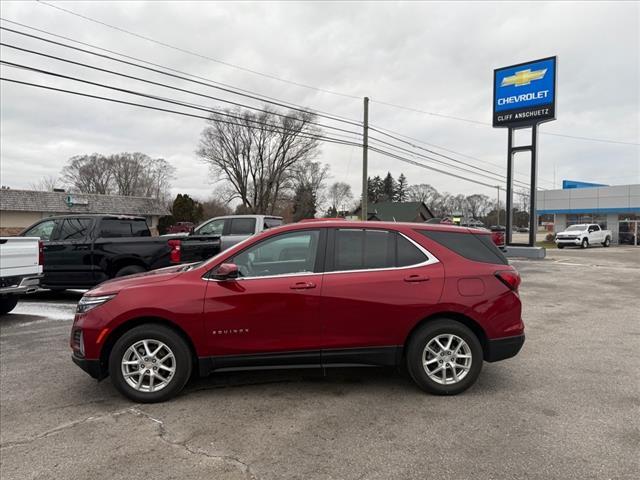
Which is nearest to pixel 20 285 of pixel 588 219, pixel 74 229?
pixel 74 229

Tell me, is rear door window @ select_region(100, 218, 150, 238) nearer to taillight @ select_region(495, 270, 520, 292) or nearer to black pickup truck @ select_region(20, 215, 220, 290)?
black pickup truck @ select_region(20, 215, 220, 290)

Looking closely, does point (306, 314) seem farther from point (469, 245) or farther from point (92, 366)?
point (92, 366)

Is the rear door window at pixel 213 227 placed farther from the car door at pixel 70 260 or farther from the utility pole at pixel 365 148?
the utility pole at pixel 365 148

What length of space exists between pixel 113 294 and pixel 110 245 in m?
5.59

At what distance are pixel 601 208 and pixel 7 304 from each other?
41469mm

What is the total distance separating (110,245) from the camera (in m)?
8.95

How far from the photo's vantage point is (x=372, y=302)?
396 centimetres

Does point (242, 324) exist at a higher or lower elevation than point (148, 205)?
lower

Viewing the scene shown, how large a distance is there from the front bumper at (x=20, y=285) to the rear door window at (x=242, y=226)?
4.61 m

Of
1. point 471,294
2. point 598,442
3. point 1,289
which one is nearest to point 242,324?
point 471,294

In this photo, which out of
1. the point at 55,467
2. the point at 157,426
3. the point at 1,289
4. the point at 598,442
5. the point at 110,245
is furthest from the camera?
the point at 110,245

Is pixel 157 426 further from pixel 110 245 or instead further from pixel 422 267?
pixel 110 245

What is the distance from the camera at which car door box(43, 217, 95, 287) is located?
894 centimetres

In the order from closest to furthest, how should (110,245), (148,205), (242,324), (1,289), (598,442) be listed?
(598,442) < (242,324) < (1,289) < (110,245) < (148,205)
